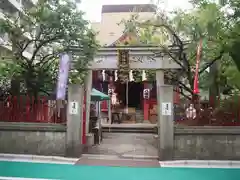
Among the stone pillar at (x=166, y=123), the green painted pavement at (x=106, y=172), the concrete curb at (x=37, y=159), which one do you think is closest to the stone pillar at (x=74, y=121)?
the concrete curb at (x=37, y=159)

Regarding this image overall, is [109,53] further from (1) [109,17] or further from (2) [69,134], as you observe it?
(1) [109,17]

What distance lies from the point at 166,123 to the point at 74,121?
129 inches

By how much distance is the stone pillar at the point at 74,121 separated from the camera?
432 inches

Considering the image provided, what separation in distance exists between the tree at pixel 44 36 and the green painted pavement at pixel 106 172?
13.9 ft

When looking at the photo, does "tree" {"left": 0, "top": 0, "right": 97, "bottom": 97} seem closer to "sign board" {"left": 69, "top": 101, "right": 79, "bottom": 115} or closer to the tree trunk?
"sign board" {"left": 69, "top": 101, "right": 79, "bottom": 115}

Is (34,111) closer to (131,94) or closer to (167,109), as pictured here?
(167,109)

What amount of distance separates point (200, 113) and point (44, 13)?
23.2ft

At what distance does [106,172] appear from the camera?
31.1 feet

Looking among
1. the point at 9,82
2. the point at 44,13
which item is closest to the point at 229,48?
the point at 44,13

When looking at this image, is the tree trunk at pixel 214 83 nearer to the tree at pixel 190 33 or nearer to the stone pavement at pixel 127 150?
the tree at pixel 190 33

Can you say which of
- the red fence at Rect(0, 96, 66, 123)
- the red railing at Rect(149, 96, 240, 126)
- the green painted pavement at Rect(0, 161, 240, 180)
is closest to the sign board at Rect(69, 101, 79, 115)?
the red fence at Rect(0, 96, 66, 123)

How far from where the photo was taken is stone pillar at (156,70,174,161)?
1077cm

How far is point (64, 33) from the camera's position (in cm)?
1233

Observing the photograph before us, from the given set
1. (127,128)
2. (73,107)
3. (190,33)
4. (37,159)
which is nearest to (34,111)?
(73,107)
